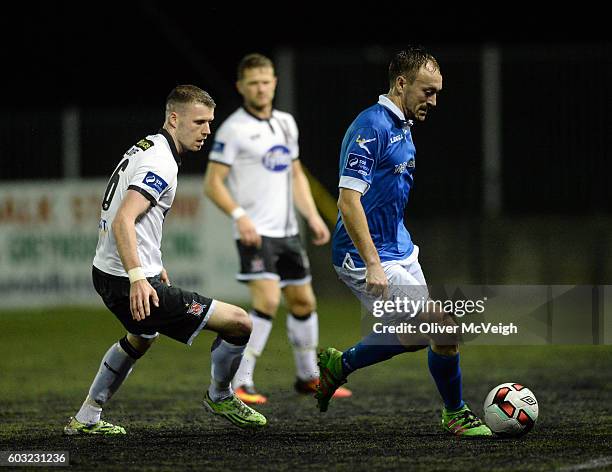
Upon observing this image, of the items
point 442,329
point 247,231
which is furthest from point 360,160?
point 247,231

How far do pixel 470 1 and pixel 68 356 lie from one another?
13958mm

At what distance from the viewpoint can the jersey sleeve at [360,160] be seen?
673 cm

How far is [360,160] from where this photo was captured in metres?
Result: 6.75

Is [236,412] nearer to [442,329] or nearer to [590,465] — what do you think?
[442,329]

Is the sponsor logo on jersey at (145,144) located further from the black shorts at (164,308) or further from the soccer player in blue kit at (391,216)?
the soccer player in blue kit at (391,216)

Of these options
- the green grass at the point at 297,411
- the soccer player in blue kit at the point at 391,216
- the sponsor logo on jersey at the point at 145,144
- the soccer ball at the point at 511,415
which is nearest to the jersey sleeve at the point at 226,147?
the green grass at the point at 297,411

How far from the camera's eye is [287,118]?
950cm

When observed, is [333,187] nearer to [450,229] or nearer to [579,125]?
[450,229]

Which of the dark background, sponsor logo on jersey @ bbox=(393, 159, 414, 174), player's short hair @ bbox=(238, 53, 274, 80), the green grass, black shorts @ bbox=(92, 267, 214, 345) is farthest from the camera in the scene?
the dark background

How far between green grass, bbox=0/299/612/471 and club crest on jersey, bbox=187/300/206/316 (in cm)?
68

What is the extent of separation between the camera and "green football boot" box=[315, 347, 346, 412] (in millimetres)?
7293

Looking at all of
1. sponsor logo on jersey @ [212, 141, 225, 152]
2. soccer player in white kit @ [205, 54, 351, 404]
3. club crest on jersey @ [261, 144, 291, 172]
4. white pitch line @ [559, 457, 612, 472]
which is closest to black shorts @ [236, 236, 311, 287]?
soccer player in white kit @ [205, 54, 351, 404]

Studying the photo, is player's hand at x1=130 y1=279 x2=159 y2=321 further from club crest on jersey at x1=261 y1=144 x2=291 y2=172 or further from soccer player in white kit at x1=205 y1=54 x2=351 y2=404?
club crest on jersey at x1=261 y1=144 x2=291 y2=172

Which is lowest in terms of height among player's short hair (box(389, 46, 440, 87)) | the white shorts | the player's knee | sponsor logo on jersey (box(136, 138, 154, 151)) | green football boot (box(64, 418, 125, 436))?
green football boot (box(64, 418, 125, 436))
